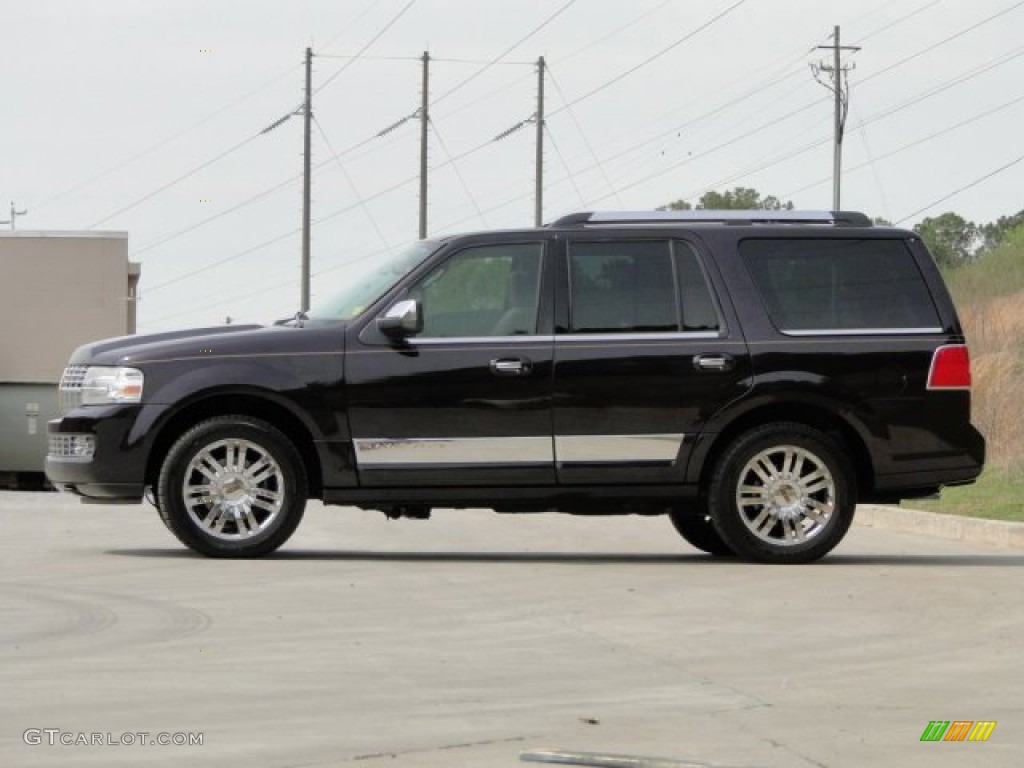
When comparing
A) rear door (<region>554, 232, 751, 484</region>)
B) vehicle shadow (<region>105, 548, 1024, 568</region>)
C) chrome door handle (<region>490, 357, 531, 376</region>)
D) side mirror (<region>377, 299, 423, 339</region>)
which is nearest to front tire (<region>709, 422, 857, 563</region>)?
vehicle shadow (<region>105, 548, 1024, 568</region>)

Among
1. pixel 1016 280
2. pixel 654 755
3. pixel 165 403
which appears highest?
pixel 1016 280

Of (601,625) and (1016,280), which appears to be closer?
(601,625)

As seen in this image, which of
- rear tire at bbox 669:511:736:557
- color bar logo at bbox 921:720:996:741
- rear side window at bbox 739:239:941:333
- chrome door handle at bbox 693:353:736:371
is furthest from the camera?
rear tire at bbox 669:511:736:557

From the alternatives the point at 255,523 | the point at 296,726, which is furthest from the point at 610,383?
the point at 296,726

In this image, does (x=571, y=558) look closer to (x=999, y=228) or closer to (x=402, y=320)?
(x=402, y=320)

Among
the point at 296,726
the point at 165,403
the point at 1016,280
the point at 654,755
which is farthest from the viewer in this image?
the point at 1016,280

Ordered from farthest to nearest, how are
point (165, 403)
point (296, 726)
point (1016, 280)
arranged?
point (1016, 280) → point (165, 403) → point (296, 726)

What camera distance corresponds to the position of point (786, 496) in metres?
13.9

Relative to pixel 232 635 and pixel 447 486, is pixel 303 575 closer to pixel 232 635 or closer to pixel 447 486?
pixel 447 486

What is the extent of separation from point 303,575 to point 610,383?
230 cm

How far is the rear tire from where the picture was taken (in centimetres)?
1513

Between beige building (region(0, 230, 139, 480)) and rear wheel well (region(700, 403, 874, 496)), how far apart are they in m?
19.6

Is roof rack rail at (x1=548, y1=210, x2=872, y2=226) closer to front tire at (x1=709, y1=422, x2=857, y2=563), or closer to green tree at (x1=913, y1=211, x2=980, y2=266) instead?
front tire at (x1=709, y1=422, x2=857, y2=563)

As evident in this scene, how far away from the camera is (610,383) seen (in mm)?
13781
